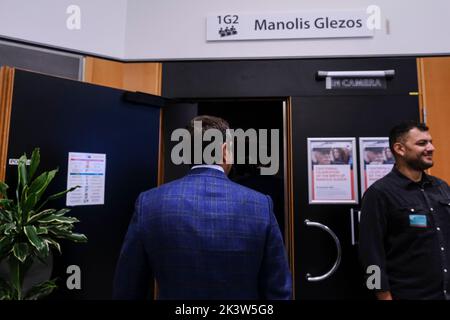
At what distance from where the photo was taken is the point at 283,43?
1978 millimetres

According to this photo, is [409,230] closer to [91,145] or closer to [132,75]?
[91,145]

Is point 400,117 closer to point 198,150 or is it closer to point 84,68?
point 198,150

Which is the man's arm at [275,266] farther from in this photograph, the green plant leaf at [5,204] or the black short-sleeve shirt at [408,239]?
the green plant leaf at [5,204]

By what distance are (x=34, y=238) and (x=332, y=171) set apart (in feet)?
5.78

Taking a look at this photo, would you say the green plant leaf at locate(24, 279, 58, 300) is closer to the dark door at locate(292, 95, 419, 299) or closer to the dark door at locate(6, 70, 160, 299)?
the dark door at locate(6, 70, 160, 299)

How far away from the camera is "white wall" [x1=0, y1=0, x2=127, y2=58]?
1.77m

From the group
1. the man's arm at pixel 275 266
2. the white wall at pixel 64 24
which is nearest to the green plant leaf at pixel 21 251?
the man's arm at pixel 275 266

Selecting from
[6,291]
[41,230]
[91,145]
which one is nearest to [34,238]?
[41,230]

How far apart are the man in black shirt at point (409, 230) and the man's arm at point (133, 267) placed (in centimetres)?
109

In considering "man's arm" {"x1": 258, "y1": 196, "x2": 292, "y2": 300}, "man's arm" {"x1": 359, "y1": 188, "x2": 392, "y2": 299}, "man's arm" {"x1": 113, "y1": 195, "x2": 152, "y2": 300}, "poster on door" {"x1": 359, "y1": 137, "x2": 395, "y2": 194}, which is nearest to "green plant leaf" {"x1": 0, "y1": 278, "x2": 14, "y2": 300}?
"man's arm" {"x1": 113, "y1": 195, "x2": 152, "y2": 300}

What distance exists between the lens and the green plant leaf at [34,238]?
3.70 ft

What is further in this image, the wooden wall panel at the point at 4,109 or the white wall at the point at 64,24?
the white wall at the point at 64,24

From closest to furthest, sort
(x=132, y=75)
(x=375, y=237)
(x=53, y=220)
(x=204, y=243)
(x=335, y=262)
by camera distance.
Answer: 1. (x=204, y=243)
2. (x=53, y=220)
3. (x=375, y=237)
4. (x=335, y=262)
5. (x=132, y=75)

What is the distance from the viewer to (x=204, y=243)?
0.89m
